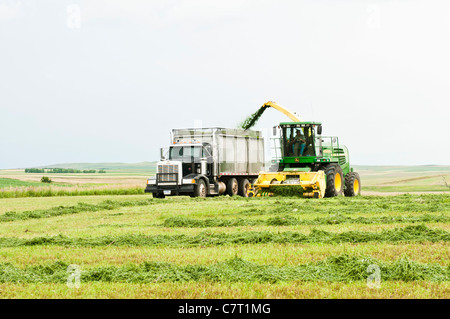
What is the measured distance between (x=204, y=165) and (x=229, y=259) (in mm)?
21385

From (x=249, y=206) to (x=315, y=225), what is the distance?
6.15m

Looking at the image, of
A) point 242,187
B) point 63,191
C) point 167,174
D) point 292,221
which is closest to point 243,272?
point 292,221

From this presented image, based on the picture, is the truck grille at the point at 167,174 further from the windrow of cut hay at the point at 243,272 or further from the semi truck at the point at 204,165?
the windrow of cut hay at the point at 243,272

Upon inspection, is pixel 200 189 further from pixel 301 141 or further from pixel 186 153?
pixel 301 141

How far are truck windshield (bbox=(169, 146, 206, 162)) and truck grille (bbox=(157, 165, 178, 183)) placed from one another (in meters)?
1.22

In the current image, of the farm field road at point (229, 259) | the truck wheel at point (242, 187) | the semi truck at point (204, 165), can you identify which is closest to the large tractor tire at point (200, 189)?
the semi truck at point (204, 165)

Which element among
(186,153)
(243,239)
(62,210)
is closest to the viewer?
(243,239)

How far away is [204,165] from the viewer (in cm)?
3033

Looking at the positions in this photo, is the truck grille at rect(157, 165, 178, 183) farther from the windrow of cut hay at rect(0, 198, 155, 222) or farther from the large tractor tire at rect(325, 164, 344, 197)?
the large tractor tire at rect(325, 164, 344, 197)

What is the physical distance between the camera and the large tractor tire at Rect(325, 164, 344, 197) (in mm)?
26781

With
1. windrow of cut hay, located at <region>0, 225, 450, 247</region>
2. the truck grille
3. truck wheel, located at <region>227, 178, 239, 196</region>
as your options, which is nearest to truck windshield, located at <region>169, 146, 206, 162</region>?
the truck grille

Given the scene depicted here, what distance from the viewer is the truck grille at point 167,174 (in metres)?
29.3
